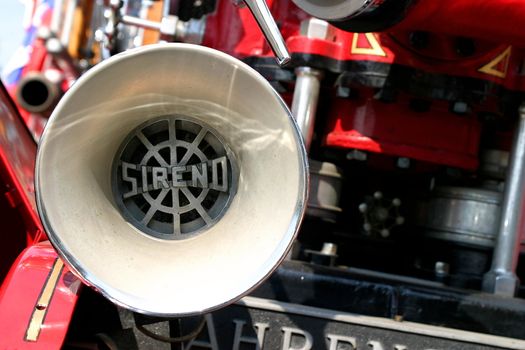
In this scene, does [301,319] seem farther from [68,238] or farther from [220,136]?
[68,238]

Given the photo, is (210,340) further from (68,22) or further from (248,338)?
(68,22)

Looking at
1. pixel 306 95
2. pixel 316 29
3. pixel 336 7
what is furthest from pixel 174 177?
pixel 316 29

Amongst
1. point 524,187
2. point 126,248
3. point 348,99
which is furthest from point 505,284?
point 126,248

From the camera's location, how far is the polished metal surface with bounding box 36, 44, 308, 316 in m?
1.56

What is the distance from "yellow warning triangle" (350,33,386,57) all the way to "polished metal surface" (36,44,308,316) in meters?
0.70

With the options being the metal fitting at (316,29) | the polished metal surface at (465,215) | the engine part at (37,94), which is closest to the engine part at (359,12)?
the metal fitting at (316,29)

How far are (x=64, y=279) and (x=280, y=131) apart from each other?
1.59ft

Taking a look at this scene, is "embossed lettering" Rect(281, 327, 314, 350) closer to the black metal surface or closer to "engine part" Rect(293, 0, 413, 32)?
the black metal surface

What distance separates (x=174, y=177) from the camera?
1648 millimetres

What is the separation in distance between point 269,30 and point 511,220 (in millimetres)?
1003

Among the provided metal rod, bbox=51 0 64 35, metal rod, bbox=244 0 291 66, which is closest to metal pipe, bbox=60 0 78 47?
metal rod, bbox=51 0 64 35

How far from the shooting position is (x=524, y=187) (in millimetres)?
2338

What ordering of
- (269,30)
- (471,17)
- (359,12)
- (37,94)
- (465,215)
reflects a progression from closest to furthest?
(269,30), (359,12), (471,17), (465,215), (37,94)

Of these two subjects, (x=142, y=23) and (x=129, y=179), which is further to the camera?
(x=142, y=23)
